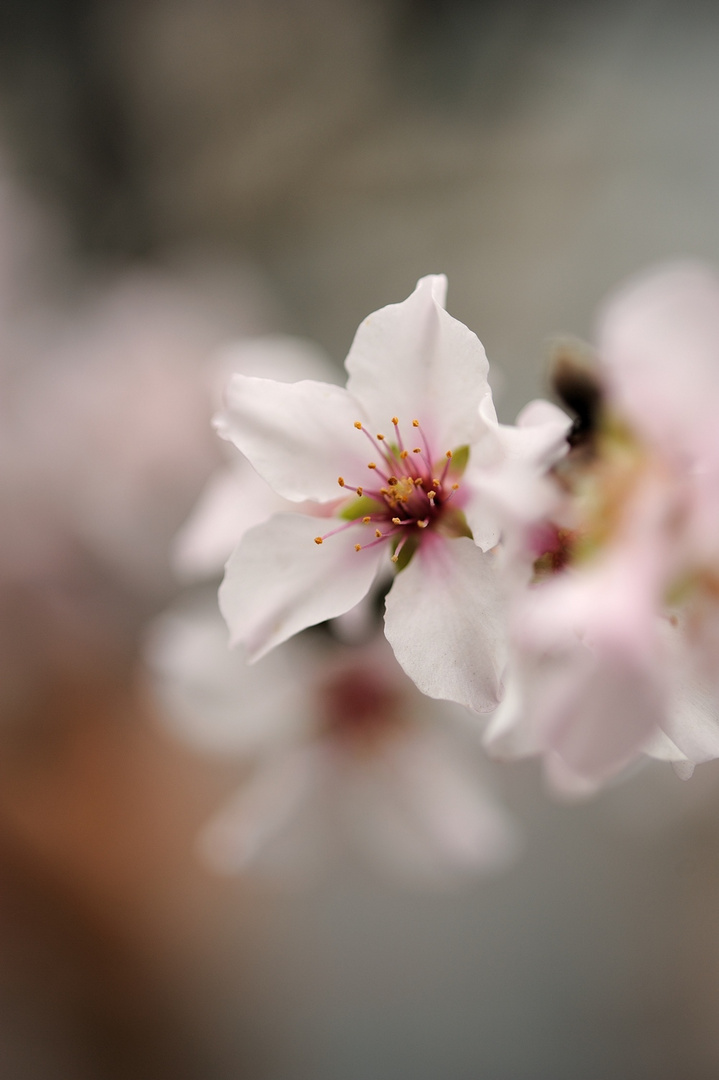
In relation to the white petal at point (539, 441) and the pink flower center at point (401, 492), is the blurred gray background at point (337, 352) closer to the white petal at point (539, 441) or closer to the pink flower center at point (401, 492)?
the pink flower center at point (401, 492)

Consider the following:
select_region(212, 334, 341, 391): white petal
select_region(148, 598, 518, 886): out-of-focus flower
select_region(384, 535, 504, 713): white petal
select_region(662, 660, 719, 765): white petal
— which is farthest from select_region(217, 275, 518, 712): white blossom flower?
select_region(148, 598, 518, 886): out-of-focus flower

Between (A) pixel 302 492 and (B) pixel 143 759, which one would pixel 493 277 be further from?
(A) pixel 302 492

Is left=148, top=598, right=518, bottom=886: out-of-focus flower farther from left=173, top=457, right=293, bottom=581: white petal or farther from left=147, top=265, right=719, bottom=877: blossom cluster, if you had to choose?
left=147, top=265, right=719, bottom=877: blossom cluster

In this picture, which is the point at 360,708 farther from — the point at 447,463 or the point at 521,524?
the point at 521,524

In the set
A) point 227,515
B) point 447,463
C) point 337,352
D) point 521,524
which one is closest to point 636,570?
point 521,524

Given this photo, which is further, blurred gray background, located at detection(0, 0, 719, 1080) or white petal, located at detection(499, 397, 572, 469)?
blurred gray background, located at detection(0, 0, 719, 1080)

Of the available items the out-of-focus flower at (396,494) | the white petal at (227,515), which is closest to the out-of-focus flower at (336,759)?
the white petal at (227,515)
